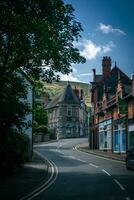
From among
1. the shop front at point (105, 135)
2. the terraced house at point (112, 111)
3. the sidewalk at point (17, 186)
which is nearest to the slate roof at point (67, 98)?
the terraced house at point (112, 111)

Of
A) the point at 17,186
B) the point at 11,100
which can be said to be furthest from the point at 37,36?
the point at 17,186

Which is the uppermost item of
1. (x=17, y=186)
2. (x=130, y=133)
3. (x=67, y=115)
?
(x=67, y=115)

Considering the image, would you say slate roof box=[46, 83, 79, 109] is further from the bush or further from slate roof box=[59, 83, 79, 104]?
the bush

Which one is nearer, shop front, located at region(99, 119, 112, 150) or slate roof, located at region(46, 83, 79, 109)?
shop front, located at region(99, 119, 112, 150)

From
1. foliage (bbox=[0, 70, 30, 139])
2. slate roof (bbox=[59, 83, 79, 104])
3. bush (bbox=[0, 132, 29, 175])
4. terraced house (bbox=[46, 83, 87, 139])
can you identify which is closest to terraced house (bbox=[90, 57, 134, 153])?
bush (bbox=[0, 132, 29, 175])

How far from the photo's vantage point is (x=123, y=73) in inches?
2926

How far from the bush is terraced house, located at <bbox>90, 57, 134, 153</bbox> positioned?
68.6 feet

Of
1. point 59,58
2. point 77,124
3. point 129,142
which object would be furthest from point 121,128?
point 77,124

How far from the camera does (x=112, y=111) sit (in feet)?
188

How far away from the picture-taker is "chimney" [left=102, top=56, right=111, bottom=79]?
73.8m

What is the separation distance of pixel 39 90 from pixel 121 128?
28.0 m

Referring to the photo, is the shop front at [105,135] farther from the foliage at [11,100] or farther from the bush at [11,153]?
the foliage at [11,100]

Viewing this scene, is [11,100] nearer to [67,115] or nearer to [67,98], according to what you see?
[67,115]

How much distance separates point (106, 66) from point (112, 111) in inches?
718
